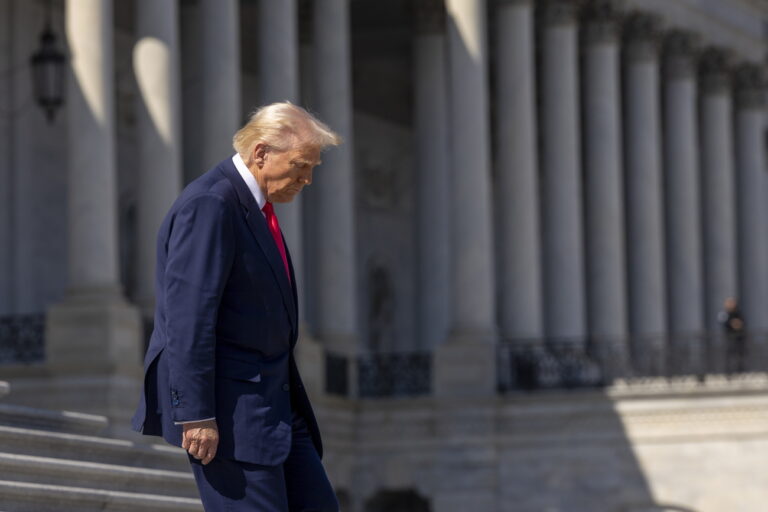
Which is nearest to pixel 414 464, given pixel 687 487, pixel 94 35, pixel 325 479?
pixel 687 487

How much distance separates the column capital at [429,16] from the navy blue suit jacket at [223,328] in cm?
3565

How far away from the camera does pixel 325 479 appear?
430 inches

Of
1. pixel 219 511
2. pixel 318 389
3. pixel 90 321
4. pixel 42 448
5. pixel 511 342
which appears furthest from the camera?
pixel 511 342

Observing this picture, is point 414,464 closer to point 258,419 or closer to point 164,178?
point 164,178

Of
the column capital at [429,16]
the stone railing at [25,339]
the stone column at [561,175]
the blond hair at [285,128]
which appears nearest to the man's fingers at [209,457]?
the blond hair at [285,128]

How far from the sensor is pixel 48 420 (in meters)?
20.4

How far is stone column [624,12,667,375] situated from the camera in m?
50.2

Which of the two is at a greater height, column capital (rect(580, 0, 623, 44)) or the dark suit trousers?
column capital (rect(580, 0, 623, 44))

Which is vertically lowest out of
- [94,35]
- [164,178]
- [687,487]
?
[687,487]

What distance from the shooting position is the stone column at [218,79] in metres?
35.8

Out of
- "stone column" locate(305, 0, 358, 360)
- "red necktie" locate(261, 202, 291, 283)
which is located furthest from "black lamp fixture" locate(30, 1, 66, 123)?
"red necktie" locate(261, 202, 291, 283)

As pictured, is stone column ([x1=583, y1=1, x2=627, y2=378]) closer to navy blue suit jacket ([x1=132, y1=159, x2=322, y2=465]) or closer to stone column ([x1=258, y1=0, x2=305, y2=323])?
stone column ([x1=258, y1=0, x2=305, y2=323])

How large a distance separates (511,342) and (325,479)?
31.2m

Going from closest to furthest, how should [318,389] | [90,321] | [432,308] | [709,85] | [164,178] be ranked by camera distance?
[90,321], [164,178], [318,389], [432,308], [709,85]
